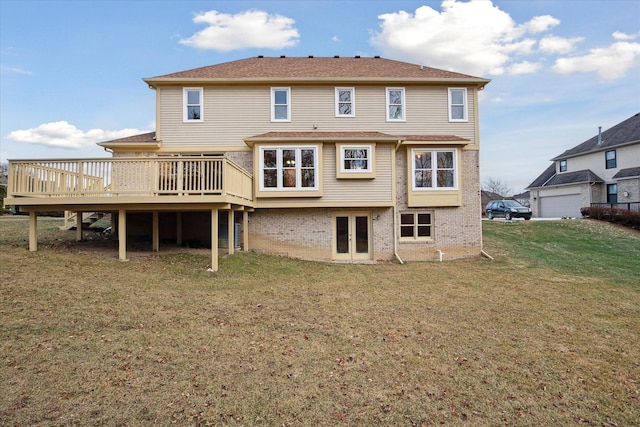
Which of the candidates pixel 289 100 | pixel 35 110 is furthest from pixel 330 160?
pixel 35 110

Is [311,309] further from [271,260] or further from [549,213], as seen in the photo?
[549,213]

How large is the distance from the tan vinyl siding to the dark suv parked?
13.1m

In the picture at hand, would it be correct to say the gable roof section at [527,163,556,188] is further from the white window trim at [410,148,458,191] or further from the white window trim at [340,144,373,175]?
the white window trim at [340,144,373,175]

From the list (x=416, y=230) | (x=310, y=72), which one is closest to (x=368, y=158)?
→ (x=416, y=230)

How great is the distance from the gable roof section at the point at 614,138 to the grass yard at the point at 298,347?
77.8 feet

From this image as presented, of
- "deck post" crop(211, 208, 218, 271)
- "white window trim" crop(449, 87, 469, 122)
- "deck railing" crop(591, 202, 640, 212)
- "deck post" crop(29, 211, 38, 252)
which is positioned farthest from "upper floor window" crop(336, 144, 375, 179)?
"deck railing" crop(591, 202, 640, 212)

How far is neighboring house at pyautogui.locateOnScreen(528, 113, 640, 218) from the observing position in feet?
89.4

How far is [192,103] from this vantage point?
15016 millimetres

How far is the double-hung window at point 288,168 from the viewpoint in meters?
14.0

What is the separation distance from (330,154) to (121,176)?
752cm

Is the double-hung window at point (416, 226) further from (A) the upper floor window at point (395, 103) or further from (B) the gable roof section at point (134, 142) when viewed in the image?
(B) the gable roof section at point (134, 142)

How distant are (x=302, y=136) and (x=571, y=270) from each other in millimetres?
11106

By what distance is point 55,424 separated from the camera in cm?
356

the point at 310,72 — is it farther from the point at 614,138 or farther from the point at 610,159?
the point at 614,138
